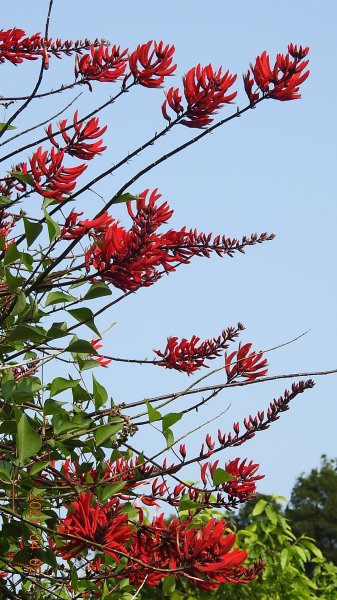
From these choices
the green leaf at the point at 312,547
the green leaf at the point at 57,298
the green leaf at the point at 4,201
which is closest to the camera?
the green leaf at the point at 57,298

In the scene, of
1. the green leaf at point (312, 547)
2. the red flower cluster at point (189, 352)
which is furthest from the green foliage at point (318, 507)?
the red flower cluster at point (189, 352)

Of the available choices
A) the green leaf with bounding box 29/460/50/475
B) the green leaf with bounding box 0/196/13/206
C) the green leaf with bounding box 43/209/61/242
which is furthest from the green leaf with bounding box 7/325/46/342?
the green leaf with bounding box 0/196/13/206

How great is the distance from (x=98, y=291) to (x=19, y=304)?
272 mm

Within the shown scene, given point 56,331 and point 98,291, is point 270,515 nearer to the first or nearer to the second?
point 56,331

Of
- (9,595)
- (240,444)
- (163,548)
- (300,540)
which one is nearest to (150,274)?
(240,444)

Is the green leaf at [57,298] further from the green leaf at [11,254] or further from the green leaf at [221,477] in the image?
the green leaf at [221,477]

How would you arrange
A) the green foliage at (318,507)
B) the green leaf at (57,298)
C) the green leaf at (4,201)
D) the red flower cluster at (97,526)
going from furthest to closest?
the green foliage at (318,507) → the green leaf at (4,201) → the green leaf at (57,298) → the red flower cluster at (97,526)

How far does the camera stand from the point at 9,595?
347 cm

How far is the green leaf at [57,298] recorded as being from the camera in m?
2.97

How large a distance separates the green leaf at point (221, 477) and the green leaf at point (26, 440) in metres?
0.66

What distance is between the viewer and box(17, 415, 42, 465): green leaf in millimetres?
2748

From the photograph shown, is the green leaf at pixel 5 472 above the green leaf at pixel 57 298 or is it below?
below

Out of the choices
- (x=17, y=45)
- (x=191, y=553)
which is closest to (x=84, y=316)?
(x=191, y=553)

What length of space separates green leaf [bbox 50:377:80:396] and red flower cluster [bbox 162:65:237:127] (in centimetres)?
91
